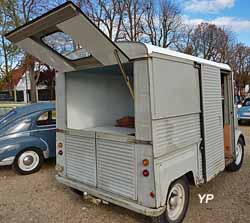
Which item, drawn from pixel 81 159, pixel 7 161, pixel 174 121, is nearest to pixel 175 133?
pixel 174 121

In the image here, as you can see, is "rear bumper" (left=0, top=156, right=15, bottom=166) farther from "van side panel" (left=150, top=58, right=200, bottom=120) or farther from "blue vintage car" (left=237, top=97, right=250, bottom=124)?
"blue vintage car" (left=237, top=97, right=250, bottom=124)

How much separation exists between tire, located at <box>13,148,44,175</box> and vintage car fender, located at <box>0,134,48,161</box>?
0.11m

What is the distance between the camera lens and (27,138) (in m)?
5.92

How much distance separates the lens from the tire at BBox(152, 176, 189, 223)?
342cm

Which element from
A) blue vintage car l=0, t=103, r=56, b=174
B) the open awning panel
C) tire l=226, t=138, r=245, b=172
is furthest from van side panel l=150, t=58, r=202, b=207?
blue vintage car l=0, t=103, r=56, b=174

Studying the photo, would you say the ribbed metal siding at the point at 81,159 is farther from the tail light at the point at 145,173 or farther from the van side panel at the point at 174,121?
the van side panel at the point at 174,121

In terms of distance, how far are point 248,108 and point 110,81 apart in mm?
11170

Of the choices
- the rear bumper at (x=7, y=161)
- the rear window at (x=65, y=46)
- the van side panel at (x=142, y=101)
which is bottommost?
the rear bumper at (x=7, y=161)

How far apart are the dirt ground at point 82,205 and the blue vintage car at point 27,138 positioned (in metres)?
0.49

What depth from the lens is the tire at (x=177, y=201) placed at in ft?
11.2

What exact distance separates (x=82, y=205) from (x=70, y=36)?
2.76 meters

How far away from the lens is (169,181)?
3.20 metres

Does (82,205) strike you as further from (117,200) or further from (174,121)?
(174,121)

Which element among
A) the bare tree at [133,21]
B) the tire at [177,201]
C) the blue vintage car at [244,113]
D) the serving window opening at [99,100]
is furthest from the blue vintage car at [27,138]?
the bare tree at [133,21]
